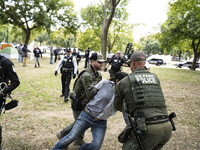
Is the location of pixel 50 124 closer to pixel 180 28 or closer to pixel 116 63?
pixel 116 63

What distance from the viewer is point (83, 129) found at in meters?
2.72

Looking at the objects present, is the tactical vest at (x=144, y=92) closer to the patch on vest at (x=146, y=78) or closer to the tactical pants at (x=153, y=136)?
the patch on vest at (x=146, y=78)

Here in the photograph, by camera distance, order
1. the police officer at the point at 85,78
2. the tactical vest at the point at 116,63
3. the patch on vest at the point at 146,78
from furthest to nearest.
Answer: the tactical vest at the point at 116,63, the police officer at the point at 85,78, the patch on vest at the point at 146,78

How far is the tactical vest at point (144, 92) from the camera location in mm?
1984

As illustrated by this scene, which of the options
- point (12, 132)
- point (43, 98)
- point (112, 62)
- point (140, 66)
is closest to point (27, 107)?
point (43, 98)

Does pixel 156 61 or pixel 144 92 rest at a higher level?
pixel 144 92

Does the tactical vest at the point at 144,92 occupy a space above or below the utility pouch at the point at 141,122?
above

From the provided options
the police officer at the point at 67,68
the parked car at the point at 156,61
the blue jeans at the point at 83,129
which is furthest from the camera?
the parked car at the point at 156,61

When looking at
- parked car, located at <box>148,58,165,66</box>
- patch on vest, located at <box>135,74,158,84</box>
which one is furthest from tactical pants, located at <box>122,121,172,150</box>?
parked car, located at <box>148,58,165,66</box>

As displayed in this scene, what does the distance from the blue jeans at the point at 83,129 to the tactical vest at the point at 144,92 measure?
0.90 m

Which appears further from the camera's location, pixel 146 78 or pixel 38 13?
pixel 38 13

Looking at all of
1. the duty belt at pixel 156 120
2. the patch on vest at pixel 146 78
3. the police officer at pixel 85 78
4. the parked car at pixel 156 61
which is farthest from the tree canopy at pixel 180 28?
the duty belt at pixel 156 120

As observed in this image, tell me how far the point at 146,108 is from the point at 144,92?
0.62 feet

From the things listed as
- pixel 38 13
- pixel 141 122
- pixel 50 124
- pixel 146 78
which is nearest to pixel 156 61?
pixel 38 13
